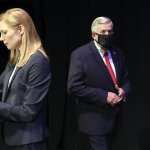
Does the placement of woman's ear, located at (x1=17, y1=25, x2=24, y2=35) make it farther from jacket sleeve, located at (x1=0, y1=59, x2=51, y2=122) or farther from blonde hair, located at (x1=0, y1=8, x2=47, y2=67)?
jacket sleeve, located at (x1=0, y1=59, x2=51, y2=122)

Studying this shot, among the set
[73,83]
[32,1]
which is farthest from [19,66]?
[32,1]

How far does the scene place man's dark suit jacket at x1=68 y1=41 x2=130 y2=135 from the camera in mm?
3834

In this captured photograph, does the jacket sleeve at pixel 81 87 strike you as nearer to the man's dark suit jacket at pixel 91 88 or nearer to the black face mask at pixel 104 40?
the man's dark suit jacket at pixel 91 88

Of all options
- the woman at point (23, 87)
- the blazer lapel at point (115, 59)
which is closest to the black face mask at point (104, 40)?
the blazer lapel at point (115, 59)

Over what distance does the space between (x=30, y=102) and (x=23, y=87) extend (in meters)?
0.09

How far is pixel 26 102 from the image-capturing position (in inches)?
101

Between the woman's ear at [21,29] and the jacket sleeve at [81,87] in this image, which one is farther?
the jacket sleeve at [81,87]

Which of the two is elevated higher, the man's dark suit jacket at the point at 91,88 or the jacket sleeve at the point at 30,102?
the jacket sleeve at the point at 30,102

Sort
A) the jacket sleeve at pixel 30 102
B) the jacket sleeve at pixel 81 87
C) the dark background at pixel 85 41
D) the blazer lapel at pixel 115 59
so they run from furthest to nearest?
the dark background at pixel 85 41
the blazer lapel at pixel 115 59
the jacket sleeve at pixel 81 87
the jacket sleeve at pixel 30 102

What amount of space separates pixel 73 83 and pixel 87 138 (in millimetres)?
435

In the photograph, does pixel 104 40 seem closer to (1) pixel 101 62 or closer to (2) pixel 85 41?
(1) pixel 101 62

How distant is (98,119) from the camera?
3.87 m

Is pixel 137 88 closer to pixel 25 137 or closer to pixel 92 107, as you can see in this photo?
pixel 92 107

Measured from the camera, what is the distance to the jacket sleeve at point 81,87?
150 inches
